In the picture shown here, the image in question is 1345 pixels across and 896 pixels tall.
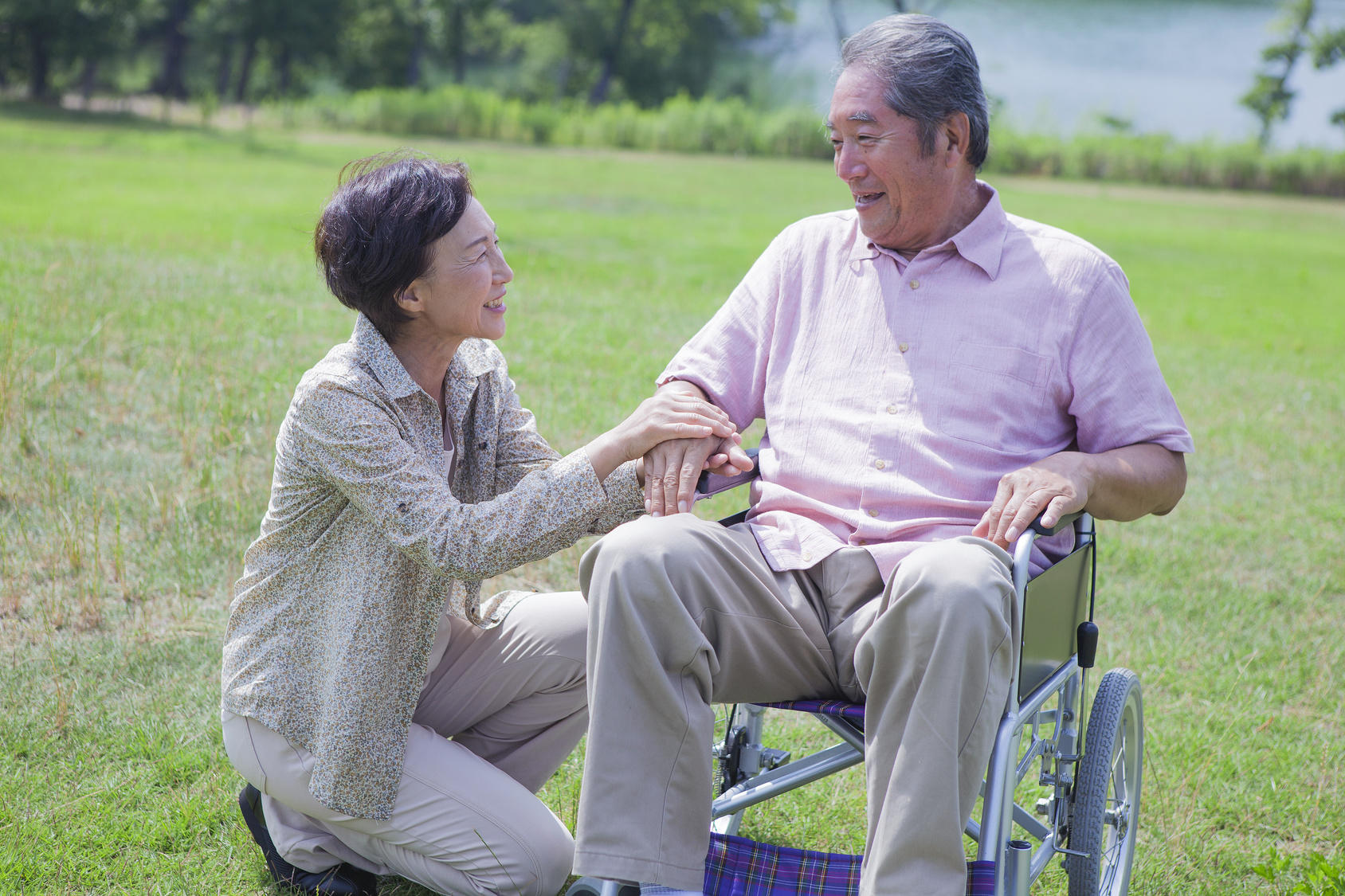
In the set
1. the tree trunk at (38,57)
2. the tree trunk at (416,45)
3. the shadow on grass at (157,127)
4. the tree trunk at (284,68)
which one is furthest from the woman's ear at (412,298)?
the tree trunk at (416,45)

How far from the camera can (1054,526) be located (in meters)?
2.08

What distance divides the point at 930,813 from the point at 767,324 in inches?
47.9

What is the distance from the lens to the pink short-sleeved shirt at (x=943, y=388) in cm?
235

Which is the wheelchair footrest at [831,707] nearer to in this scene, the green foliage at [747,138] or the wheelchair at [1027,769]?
the wheelchair at [1027,769]

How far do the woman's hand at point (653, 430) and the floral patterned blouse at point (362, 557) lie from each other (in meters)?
0.05

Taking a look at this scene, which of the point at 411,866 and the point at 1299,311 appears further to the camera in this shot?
the point at 1299,311

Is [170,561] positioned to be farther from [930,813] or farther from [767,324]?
[930,813]

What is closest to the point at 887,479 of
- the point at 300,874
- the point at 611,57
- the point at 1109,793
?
the point at 1109,793

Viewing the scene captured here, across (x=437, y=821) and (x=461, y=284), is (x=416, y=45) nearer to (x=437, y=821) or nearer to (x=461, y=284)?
(x=461, y=284)

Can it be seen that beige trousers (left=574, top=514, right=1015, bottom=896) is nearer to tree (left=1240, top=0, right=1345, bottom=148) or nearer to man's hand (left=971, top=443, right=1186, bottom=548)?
man's hand (left=971, top=443, right=1186, bottom=548)

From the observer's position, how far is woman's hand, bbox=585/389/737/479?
88.6 inches

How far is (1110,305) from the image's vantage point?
2.38 meters

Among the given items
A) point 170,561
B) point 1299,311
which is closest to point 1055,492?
point 170,561

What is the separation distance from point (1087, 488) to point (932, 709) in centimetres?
61
